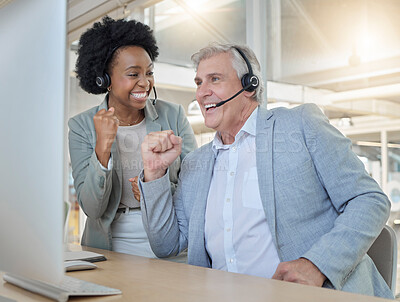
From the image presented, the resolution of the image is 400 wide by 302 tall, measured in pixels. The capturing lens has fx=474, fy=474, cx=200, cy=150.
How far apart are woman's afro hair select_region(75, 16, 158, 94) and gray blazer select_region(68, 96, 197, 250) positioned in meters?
0.20

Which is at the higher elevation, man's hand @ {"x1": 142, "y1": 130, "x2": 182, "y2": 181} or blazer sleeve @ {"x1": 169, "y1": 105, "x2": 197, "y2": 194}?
blazer sleeve @ {"x1": 169, "y1": 105, "x2": 197, "y2": 194}

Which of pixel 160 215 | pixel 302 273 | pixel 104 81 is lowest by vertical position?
pixel 302 273

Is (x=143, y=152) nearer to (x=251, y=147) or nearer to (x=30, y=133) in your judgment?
(x=251, y=147)

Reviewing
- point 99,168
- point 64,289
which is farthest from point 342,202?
point 99,168

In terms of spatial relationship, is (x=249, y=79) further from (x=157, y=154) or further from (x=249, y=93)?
(x=157, y=154)

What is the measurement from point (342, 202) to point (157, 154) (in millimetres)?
599

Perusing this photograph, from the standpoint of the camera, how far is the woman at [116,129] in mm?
1771

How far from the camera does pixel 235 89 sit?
5.32ft

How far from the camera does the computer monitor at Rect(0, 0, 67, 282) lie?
667 millimetres

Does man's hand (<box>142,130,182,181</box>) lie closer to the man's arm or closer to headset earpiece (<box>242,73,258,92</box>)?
headset earpiece (<box>242,73,258,92</box>)

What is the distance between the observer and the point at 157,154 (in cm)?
154

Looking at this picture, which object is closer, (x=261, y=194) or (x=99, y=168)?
(x=261, y=194)

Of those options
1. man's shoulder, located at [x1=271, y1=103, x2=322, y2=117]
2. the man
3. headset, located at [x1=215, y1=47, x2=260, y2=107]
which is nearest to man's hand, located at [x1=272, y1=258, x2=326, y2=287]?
the man

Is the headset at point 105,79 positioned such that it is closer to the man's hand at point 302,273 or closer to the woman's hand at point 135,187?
the woman's hand at point 135,187
